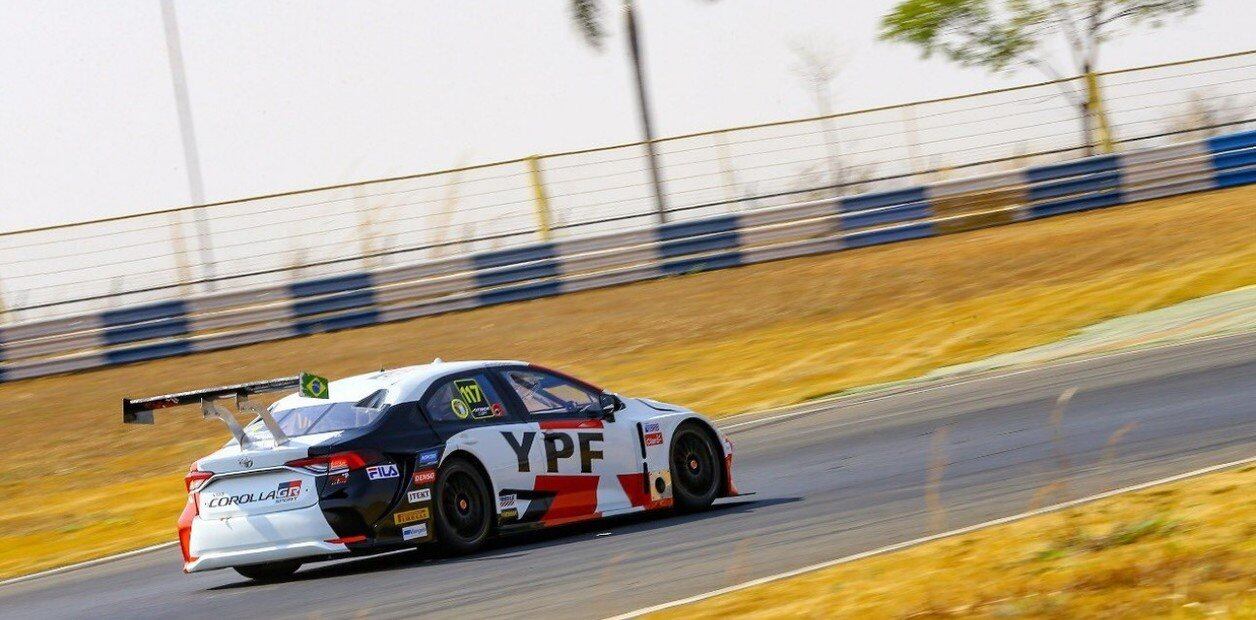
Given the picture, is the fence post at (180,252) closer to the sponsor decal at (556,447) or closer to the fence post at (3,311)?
the fence post at (3,311)

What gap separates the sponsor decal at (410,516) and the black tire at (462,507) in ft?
0.25

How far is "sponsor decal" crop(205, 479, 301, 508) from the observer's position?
954 centimetres

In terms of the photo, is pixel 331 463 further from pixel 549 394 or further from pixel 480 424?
pixel 549 394

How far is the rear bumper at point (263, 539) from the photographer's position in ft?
31.0

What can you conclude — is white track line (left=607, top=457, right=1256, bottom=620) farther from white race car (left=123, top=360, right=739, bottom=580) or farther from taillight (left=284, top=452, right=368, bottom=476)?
taillight (left=284, top=452, right=368, bottom=476)

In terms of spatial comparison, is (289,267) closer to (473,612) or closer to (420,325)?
(420,325)

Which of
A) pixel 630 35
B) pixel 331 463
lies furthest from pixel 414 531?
pixel 630 35

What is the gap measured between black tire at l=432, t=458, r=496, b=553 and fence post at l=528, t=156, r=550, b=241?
15.3 m

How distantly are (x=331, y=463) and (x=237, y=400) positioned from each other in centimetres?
67

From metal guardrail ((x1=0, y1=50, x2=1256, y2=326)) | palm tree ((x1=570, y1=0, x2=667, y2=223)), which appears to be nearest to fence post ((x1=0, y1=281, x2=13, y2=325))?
metal guardrail ((x1=0, y1=50, x2=1256, y2=326))

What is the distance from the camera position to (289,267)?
2452cm

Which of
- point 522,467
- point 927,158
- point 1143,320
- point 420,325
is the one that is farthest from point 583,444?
point 927,158

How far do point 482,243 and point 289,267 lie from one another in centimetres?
278

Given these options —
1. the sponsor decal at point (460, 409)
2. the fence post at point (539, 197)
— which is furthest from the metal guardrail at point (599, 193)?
the sponsor decal at point (460, 409)
